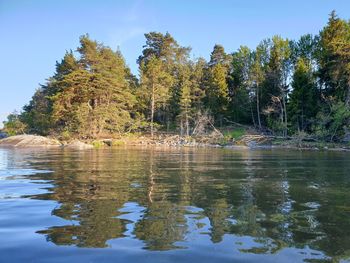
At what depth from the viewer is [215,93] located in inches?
2349

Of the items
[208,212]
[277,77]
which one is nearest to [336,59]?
[277,77]

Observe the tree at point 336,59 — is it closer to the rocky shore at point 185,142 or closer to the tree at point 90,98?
the rocky shore at point 185,142

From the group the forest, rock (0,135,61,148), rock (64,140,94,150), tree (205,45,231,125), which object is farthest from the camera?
tree (205,45,231,125)

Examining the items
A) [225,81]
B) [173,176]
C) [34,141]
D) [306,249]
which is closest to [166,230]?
[306,249]

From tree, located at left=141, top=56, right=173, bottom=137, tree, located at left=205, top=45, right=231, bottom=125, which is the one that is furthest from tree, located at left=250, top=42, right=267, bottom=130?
tree, located at left=141, top=56, right=173, bottom=137

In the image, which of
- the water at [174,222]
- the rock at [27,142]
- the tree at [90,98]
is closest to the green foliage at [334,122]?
the tree at [90,98]

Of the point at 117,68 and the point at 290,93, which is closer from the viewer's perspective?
the point at 290,93

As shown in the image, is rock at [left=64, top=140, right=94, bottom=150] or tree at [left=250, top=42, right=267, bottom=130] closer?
rock at [left=64, top=140, right=94, bottom=150]

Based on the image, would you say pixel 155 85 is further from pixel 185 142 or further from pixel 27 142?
pixel 27 142

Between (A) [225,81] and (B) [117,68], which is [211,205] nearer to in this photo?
(B) [117,68]

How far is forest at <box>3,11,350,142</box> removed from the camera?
4675cm

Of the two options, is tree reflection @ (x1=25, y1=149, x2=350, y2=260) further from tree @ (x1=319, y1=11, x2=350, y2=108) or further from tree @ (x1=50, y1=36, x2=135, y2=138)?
tree @ (x1=50, y1=36, x2=135, y2=138)

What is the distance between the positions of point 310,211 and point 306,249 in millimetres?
2430

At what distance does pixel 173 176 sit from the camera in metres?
12.7
